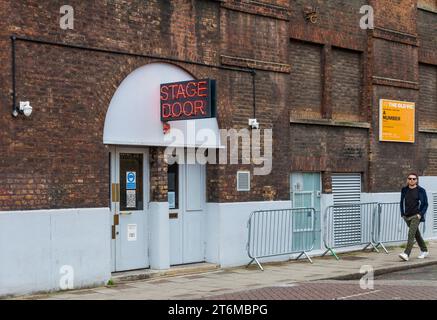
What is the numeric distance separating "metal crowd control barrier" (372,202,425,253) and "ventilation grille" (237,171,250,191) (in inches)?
168

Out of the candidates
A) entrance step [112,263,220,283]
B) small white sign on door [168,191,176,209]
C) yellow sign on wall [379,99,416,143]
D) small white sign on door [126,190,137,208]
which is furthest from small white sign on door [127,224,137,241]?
yellow sign on wall [379,99,416,143]

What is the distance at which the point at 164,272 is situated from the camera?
1351cm

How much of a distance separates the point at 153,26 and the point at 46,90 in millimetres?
2793

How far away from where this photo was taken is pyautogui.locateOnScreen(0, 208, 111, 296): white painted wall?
11102mm

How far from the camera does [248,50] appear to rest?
1538 cm

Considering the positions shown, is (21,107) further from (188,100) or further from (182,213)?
(182,213)

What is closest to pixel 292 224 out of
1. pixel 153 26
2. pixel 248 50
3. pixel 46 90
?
pixel 248 50

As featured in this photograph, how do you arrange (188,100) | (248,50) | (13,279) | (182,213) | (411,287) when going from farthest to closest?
1. (248,50)
2. (182,213)
3. (188,100)
4. (411,287)
5. (13,279)

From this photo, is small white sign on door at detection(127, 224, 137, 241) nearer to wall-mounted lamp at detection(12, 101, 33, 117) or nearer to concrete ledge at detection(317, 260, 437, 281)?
wall-mounted lamp at detection(12, 101, 33, 117)

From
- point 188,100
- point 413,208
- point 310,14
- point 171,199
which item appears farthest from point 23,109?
point 413,208

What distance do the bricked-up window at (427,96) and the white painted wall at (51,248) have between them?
11770mm
